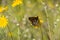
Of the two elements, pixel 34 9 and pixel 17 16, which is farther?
pixel 34 9

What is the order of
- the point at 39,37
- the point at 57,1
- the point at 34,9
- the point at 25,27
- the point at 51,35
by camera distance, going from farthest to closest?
the point at 57,1 < the point at 34,9 < the point at 25,27 < the point at 39,37 < the point at 51,35

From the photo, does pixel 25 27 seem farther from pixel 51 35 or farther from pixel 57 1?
pixel 57 1

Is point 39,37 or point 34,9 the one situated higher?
point 34,9

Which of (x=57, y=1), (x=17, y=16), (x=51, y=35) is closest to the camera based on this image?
(x=51, y=35)

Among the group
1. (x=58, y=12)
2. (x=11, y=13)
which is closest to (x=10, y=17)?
(x=11, y=13)

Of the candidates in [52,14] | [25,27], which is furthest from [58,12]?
[25,27]

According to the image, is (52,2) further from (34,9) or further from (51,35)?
(51,35)
